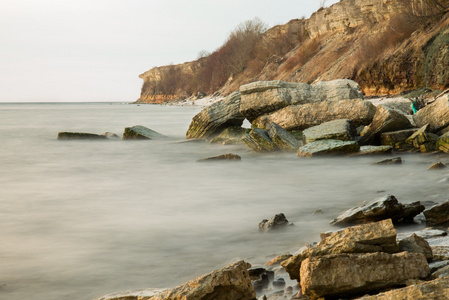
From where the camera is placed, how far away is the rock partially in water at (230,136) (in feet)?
43.5

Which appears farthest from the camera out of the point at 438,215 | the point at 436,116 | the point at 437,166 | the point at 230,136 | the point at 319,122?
the point at 230,136

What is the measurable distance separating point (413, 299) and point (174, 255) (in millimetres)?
2518

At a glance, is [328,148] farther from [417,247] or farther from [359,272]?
[359,272]

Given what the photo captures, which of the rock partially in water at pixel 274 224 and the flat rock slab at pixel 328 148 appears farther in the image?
the flat rock slab at pixel 328 148

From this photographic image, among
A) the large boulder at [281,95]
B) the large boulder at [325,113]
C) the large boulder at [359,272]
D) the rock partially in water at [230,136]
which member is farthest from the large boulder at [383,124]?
the large boulder at [359,272]

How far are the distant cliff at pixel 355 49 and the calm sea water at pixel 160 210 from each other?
1448 centimetres

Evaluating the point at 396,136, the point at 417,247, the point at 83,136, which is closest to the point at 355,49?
the point at 83,136

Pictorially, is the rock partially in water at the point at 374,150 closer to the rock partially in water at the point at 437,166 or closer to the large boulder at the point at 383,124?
the large boulder at the point at 383,124

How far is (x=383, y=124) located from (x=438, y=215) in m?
6.35

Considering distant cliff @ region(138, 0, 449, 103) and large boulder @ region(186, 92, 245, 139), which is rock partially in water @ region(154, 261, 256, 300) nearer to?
large boulder @ region(186, 92, 245, 139)

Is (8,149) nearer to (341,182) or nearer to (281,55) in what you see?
(341,182)

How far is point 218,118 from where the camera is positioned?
555 inches

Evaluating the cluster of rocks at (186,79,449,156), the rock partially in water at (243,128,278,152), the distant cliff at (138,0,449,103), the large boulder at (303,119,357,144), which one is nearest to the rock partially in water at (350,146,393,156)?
the cluster of rocks at (186,79,449,156)

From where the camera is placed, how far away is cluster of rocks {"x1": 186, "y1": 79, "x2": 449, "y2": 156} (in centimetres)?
990
